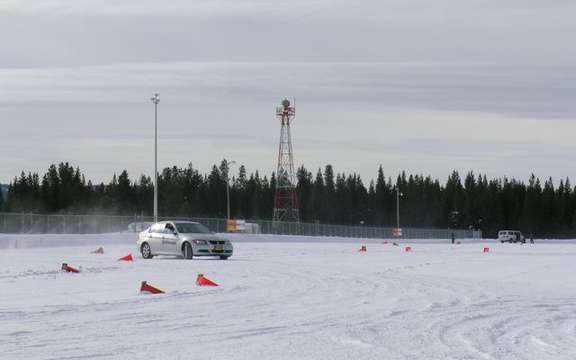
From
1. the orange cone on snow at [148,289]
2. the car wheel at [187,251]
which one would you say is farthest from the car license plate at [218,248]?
the orange cone on snow at [148,289]

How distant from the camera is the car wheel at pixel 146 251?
3828cm

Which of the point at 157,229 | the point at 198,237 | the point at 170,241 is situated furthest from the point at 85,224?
the point at 198,237

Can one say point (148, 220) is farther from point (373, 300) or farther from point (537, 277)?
point (373, 300)

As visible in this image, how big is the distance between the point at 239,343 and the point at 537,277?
1567 centimetres

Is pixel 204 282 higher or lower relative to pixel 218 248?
lower

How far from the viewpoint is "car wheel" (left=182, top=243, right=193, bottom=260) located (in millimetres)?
36750

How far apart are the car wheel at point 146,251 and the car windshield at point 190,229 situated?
4.43 feet

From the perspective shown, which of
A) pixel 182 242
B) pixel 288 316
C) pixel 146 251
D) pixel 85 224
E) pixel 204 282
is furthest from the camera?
pixel 85 224

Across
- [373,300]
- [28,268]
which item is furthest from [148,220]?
[373,300]

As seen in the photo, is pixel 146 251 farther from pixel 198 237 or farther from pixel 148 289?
pixel 148 289

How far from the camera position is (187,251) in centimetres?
3691

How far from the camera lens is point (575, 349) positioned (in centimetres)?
1135

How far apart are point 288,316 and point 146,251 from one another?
79.2 feet

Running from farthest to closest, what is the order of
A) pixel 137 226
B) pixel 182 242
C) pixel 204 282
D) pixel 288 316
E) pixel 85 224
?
pixel 137 226, pixel 85 224, pixel 182 242, pixel 204 282, pixel 288 316
